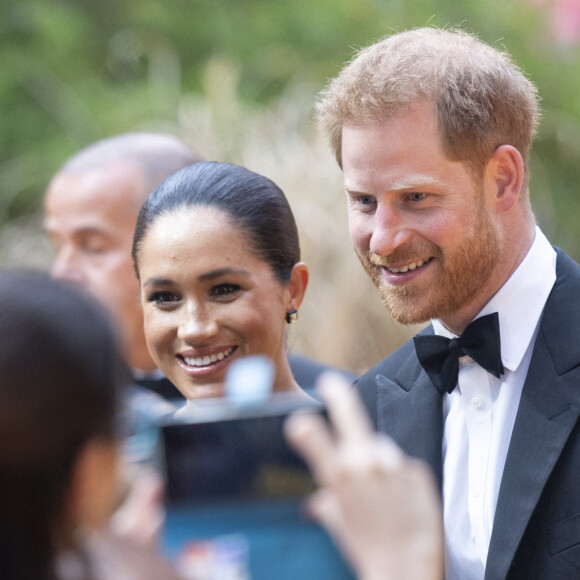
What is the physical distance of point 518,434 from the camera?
98.0 inches

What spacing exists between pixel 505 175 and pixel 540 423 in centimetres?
77

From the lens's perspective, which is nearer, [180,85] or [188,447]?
[188,447]

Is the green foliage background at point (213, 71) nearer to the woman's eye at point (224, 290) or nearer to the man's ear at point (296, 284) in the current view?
the man's ear at point (296, 284)

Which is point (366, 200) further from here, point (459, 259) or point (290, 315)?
point (290, 315)

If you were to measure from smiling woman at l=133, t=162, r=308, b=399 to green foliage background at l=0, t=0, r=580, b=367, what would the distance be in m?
4.12

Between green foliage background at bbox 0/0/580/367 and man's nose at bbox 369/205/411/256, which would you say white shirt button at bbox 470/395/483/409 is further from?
green foliage background at bbox 0/0/580/367

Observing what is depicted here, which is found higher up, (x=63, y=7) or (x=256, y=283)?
(x=63, y=7)

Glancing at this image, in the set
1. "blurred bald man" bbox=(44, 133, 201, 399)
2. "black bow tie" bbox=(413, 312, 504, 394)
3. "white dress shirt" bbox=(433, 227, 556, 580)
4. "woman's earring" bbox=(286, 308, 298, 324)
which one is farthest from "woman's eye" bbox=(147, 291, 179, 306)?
"blurred bald man" bbox=(44, 133, 201, 399)

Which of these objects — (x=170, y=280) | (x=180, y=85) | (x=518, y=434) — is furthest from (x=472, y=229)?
(x=180, y=85)

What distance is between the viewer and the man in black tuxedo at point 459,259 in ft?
8.48

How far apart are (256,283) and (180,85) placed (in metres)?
6.68

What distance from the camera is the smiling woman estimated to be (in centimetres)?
299

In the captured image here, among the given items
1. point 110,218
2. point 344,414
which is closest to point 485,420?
point 344,414

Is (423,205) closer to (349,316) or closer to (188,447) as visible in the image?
(188,447)
